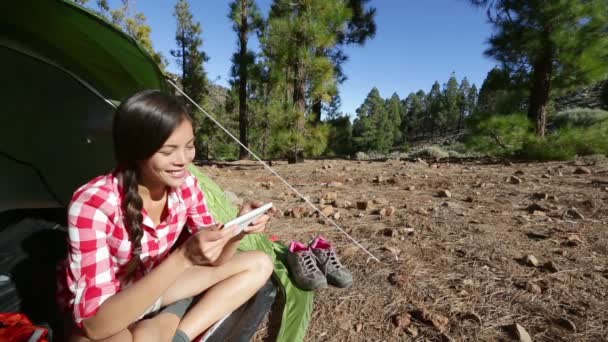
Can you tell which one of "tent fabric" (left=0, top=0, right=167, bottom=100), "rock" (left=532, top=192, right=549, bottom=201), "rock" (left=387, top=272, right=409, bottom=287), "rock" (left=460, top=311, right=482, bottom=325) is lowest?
"rock" (left=460, top=311, right=482, bottom=325)

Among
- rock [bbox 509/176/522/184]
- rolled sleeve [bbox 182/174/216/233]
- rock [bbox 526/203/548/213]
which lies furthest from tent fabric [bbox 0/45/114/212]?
→ rock [bbox 509/176/522/184]

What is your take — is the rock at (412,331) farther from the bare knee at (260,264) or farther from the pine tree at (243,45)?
the pine tree at (243,45)

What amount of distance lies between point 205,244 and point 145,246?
49cm

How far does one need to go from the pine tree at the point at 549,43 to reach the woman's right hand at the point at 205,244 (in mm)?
6252

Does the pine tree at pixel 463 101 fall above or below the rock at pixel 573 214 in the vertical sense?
above

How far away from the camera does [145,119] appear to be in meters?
0.99

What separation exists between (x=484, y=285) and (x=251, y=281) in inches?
44.4

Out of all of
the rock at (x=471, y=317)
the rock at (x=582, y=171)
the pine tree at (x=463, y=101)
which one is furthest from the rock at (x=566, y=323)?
the pine tree at (x=463, y=101)

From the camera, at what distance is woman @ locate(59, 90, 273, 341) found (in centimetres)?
91

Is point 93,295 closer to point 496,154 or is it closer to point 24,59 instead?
point 24,59

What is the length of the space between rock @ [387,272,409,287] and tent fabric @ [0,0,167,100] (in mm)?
1893

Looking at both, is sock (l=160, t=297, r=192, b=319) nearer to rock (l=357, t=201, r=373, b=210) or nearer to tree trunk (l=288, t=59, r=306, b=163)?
rock (l=357, t=201, r=373, b=210)

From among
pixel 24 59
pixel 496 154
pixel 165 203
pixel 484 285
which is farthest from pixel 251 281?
pixel 496 154

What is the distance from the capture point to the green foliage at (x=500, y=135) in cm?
550
